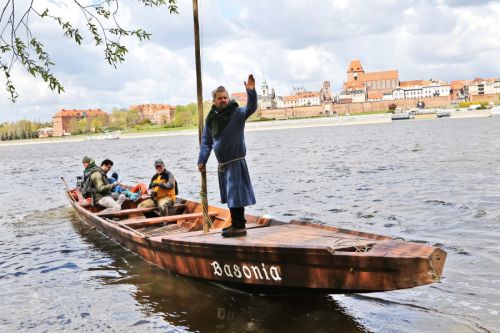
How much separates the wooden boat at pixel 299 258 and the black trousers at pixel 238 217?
0.74ft

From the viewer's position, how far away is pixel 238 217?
8.06 meters

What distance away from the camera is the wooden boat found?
225 inches

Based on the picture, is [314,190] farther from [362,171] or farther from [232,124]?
[232,124]

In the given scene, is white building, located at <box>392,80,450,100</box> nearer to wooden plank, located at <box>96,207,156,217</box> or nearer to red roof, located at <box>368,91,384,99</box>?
red roof, located at <box>368,91,384,99</box>

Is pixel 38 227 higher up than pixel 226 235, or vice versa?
pixel 226 235

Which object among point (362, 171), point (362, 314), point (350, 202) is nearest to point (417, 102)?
point (362, 171)

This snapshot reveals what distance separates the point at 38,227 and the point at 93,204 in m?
3.82

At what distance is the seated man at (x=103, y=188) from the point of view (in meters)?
14.9

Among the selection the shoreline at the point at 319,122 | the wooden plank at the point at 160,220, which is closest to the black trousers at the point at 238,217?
the wooden plank at the point at 160,220

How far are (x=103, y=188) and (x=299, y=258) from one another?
31.9ft

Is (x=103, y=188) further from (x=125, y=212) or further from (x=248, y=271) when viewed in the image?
(x=248, y=271)

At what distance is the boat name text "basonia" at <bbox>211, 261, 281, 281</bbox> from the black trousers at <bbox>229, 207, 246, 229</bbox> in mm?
756

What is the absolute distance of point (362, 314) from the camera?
25.1 feet

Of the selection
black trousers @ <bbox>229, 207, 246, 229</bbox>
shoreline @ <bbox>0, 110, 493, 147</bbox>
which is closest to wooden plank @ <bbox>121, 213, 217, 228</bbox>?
black trousers @ <bbox>229, 207, 246, 229</bbox>
